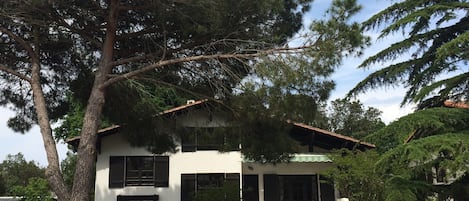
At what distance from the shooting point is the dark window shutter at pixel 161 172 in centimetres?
2180

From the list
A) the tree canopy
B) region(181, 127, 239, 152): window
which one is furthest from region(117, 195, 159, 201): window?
the tree canopy

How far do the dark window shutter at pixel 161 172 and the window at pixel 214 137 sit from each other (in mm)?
9003

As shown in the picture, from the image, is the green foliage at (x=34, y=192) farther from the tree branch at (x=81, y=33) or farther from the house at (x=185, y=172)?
the tree branch at (x=81, y=33)

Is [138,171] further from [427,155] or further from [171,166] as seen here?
[427,155]

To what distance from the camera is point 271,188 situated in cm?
2191

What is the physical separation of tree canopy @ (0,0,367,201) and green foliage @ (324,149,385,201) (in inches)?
289

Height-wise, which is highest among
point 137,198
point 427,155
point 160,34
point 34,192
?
point 160,34

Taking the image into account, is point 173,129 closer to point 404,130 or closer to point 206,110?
point 206,110

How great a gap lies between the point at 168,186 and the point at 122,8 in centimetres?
1230

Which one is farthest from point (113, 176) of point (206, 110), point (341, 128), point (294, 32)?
point (341, 128)

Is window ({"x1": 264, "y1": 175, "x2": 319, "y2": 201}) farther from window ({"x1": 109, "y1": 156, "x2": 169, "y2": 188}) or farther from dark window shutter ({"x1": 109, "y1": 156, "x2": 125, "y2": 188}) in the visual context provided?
dark window shutter ({"x1": 109, "y1": 156, "x2": 125, "y2": 188})

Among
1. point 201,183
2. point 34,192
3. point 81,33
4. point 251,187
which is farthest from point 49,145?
point 34,192

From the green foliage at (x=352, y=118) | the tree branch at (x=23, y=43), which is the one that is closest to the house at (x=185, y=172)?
the tree branch at (x=23, y=43)

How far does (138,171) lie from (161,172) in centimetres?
99
